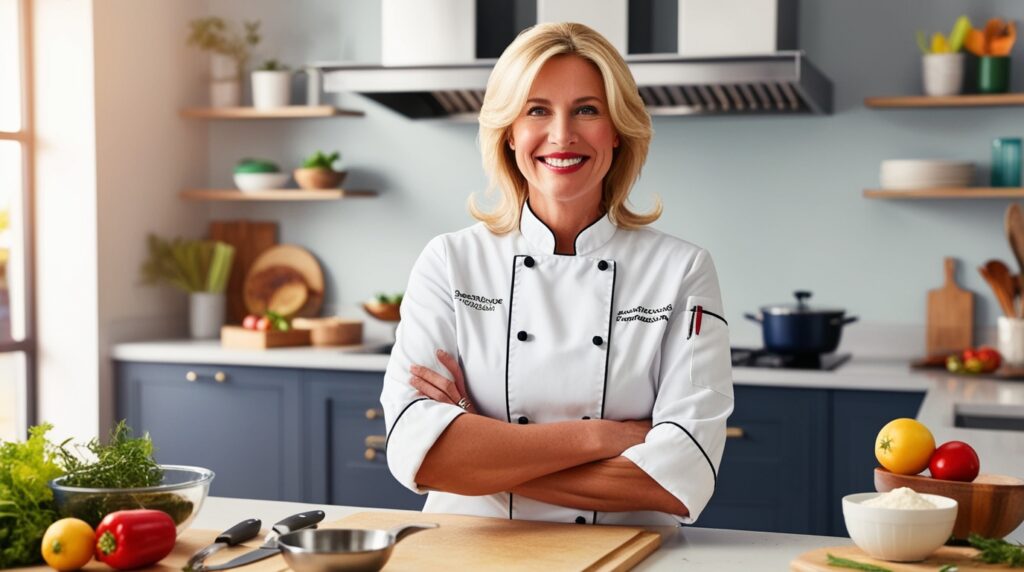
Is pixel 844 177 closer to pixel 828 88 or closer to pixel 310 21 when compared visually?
pixel 828 88

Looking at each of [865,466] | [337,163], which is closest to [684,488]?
[865,466]

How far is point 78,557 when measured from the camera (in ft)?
5.02

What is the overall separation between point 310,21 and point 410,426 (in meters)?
3.11

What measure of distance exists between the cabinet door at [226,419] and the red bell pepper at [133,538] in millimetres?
2509

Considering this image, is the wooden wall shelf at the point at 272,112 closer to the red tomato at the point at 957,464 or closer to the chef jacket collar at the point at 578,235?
the chef jacket collar at the point at 578,235

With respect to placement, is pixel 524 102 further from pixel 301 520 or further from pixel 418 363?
pixel 301 520

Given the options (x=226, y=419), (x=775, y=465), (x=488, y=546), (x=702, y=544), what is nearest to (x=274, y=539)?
(x=488, y=546)

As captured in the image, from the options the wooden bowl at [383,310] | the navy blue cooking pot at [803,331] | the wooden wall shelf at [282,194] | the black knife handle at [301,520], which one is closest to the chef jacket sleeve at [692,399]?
the black knife handle at [301,520]

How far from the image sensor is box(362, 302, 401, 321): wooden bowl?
436 centimetres

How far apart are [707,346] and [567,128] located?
1.32ft

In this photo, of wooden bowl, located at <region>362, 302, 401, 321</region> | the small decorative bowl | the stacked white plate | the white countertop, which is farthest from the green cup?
the small decorative bowl

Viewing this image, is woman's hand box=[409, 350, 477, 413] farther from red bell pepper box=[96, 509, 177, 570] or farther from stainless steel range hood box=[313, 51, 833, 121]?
stainless steel range hood box=[313, 51, 833, 121]

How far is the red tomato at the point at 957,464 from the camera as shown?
1645 millimetres

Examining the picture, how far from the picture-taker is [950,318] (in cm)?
405
